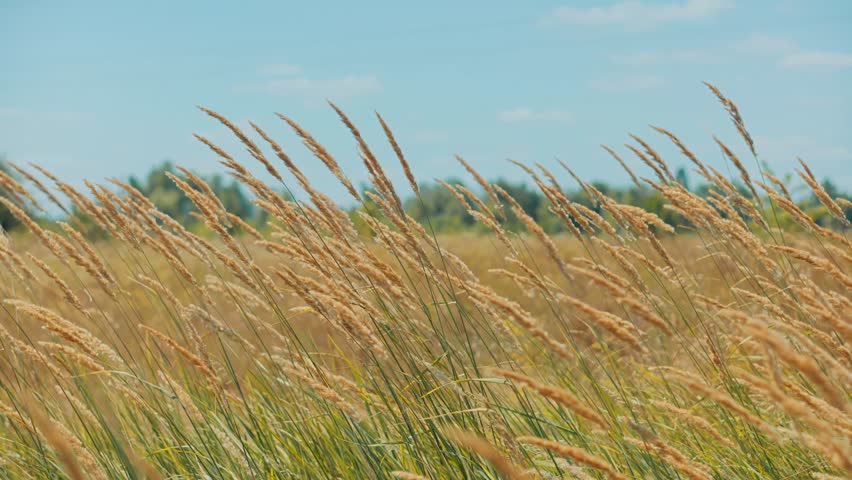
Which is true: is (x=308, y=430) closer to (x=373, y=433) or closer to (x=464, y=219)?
(x=373, y=433)

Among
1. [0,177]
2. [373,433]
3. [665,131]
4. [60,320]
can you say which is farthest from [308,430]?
[665,131]

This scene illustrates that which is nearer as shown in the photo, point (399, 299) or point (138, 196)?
point (399, 299)

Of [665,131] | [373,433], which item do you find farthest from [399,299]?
[665,131]

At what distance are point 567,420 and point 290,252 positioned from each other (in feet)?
3.31

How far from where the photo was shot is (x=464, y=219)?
126 ft

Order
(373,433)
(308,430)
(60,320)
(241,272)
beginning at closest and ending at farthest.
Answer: (60,320) < (241,272) < (308,430) < (373,433)

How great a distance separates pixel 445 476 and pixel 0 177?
215 cm

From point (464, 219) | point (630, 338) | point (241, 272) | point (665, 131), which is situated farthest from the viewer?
point (464, 219)

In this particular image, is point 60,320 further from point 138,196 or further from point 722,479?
point 722,479

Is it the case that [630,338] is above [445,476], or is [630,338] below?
above

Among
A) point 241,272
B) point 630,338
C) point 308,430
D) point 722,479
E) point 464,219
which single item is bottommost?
point 464,219

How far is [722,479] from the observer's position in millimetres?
2334

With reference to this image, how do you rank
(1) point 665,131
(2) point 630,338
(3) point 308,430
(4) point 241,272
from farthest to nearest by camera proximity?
(1) point 665,131
(3) point 308,430
(4) point 241,272
(2) point 630,338

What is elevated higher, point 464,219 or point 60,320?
point 60,320
